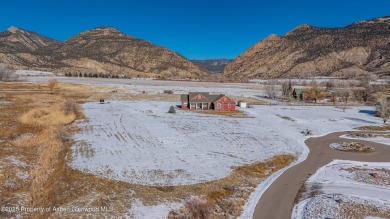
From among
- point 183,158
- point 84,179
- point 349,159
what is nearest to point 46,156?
point 84,179

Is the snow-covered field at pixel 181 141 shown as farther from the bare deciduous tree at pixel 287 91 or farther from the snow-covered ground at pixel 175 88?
the snow-covered ground at pixel 175 88

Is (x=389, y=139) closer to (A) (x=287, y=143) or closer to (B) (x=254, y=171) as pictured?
(A) (x=287, y=143)

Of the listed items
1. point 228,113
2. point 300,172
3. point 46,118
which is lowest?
point 300,172

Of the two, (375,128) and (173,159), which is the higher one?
(375,128)

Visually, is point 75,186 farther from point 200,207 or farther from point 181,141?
point 181,141

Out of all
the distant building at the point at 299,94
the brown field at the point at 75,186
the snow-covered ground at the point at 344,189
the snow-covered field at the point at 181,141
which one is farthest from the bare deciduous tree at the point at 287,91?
the brown field at the point at 75,186

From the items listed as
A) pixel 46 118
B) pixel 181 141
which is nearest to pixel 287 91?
pixel 181 141
